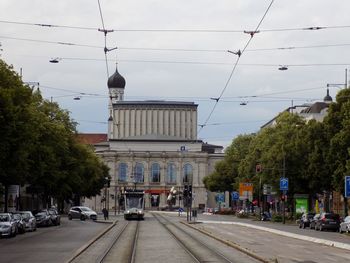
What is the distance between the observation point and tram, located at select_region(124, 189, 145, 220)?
81438mm

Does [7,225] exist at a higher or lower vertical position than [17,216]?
lower

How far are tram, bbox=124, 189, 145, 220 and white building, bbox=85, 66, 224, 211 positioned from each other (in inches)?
3623

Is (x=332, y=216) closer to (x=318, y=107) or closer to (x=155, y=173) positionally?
(x=318, y=107)

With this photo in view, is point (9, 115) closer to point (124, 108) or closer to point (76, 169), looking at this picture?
point (76, 169)

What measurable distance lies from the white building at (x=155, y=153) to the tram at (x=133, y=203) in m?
92.0

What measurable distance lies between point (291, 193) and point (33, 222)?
3989 cm

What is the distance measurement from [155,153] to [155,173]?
16.9 feet

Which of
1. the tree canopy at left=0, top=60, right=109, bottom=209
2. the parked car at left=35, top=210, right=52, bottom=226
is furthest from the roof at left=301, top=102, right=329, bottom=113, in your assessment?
the parked car at left=35, top=210, right=52, bottom=226

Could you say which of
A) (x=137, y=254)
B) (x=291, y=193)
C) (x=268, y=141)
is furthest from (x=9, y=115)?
(x=268, y=141)

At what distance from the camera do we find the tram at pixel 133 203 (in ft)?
267

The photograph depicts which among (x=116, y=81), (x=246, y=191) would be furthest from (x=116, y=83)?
(x=246, y=191)

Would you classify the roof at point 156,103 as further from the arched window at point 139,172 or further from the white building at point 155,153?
the arched window at point 139,172

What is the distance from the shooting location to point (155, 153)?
180125 millimetres

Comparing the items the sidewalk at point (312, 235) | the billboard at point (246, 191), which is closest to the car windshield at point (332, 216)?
the sidewalk at point (312, 235)
